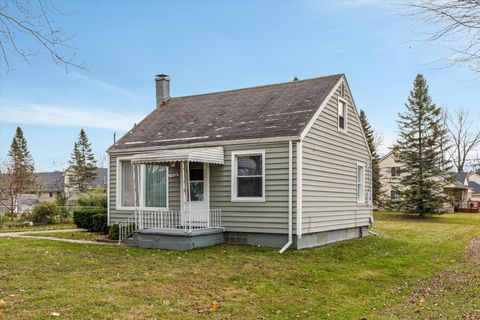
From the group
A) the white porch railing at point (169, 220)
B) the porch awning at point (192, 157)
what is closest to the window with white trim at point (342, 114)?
the porch awning at point (192, 157)

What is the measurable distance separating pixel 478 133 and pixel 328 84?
4243cm

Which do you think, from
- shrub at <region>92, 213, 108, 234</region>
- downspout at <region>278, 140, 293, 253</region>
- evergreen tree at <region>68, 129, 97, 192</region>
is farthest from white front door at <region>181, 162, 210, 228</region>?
evergreen tree at <region>68, 129, 97, 192</region>

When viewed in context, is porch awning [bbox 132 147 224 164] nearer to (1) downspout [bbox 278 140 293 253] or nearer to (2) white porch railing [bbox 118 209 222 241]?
(2) white porch railing [bbox 118 209 222 241]

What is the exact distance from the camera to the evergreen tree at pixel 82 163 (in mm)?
60875

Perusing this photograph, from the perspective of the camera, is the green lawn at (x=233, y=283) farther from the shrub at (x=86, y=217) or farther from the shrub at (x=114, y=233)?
the shrub at (x=86, y=217)

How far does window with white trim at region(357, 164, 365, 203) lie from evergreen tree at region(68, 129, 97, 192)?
50.2 m

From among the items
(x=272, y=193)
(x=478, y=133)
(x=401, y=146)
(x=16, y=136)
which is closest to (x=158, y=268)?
(x=272, y=193)

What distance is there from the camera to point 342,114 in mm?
15320

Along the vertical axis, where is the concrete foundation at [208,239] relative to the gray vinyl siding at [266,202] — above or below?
below

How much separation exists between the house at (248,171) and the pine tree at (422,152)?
18.5 metres

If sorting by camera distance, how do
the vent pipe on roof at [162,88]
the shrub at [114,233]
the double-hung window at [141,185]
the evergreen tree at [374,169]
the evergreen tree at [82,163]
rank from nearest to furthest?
the shrub at [114,233] → the double-hung window at [141,185] → the vent pipe on roof at [162,88] → the evergreen tree at [374,169] → the evergreen tree at [82,163]

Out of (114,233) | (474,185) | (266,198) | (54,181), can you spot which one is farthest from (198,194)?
(474,185)

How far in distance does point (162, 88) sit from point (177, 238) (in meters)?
8.09

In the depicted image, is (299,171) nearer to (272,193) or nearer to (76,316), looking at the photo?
(272,193)
